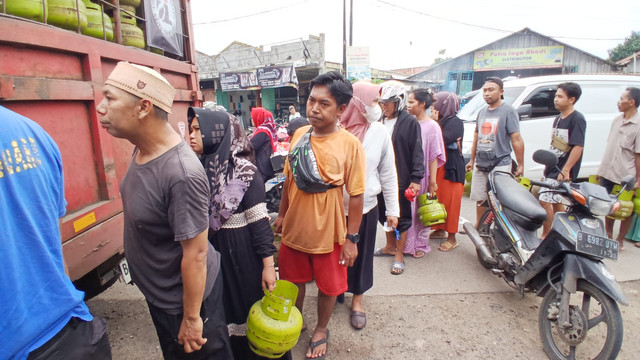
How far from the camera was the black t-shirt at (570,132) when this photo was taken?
146 inches

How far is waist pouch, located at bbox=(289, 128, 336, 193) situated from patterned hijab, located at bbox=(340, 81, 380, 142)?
0.60 metres

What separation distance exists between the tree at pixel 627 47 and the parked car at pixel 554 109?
1223 inches

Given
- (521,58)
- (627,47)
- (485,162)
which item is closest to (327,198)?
(485,162)

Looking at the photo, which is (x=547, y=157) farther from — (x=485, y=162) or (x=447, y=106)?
(x=447, y=106)

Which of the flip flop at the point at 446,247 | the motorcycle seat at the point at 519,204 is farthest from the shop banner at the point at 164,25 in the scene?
the flip flop at the point at 446,247

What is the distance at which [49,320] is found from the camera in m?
1.07

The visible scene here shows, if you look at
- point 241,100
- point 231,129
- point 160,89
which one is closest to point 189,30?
point 231,129

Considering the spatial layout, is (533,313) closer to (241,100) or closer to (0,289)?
(0,289)

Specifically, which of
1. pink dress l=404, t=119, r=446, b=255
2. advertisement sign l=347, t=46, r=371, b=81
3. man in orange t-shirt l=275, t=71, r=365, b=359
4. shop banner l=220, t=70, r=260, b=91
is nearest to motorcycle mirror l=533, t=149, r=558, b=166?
pink dress l=404, t=119, r=446, b=255

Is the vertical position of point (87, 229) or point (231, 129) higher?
point (231, 129)

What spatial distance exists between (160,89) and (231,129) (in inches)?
21.0

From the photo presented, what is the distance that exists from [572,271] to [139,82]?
2.66 metres

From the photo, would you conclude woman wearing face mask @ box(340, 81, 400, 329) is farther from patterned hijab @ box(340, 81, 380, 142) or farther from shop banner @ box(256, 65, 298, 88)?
shop banner @ box(256, 65, 298, 88)

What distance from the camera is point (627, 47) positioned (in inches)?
1108
